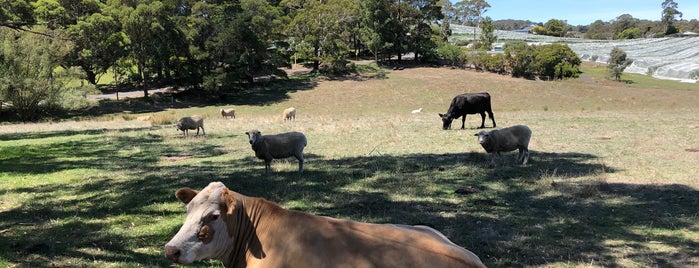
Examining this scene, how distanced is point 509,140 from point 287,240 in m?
10.7

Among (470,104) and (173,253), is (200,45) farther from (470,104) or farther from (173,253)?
(173,253)

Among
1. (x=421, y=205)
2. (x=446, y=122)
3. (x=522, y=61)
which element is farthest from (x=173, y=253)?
(x=522, y=61)

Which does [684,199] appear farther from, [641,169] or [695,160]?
[695,160]

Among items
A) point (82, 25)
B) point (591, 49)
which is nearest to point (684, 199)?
point (82, 25)

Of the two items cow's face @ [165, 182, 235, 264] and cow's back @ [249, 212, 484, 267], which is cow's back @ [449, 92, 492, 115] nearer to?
cow's back @ [249, 212, 484, 267]

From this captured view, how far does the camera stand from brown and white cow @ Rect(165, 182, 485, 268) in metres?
3.24

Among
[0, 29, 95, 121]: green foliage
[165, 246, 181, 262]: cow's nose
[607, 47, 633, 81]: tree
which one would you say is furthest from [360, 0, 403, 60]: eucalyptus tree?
[165, 246, 181, 262]: cow's nose

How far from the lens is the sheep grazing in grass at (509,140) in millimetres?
13016

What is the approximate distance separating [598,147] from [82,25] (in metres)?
43.6

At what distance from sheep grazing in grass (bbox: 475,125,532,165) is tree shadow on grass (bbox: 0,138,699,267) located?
49 cm

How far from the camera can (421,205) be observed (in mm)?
8750

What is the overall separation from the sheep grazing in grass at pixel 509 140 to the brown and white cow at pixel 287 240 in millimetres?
10046

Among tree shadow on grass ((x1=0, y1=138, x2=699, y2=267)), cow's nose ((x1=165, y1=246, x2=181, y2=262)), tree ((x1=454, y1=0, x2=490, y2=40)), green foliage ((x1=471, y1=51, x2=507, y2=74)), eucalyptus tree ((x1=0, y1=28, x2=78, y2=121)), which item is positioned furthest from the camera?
tree ((x1=454, y1=0, x2=490, y2=40))

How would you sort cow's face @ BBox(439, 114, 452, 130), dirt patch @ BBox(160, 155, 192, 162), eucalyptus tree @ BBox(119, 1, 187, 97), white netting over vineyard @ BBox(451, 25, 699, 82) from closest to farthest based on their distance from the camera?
dirt patch @ BBox(160, 155, 192, 162) → cow's face @ BBox(439, 114, 452, 130) → eucalyptus tree @ BBox(119, 1, 187, 97) → white netting over vineyard @ BBox(451, 25, 699, 82)
